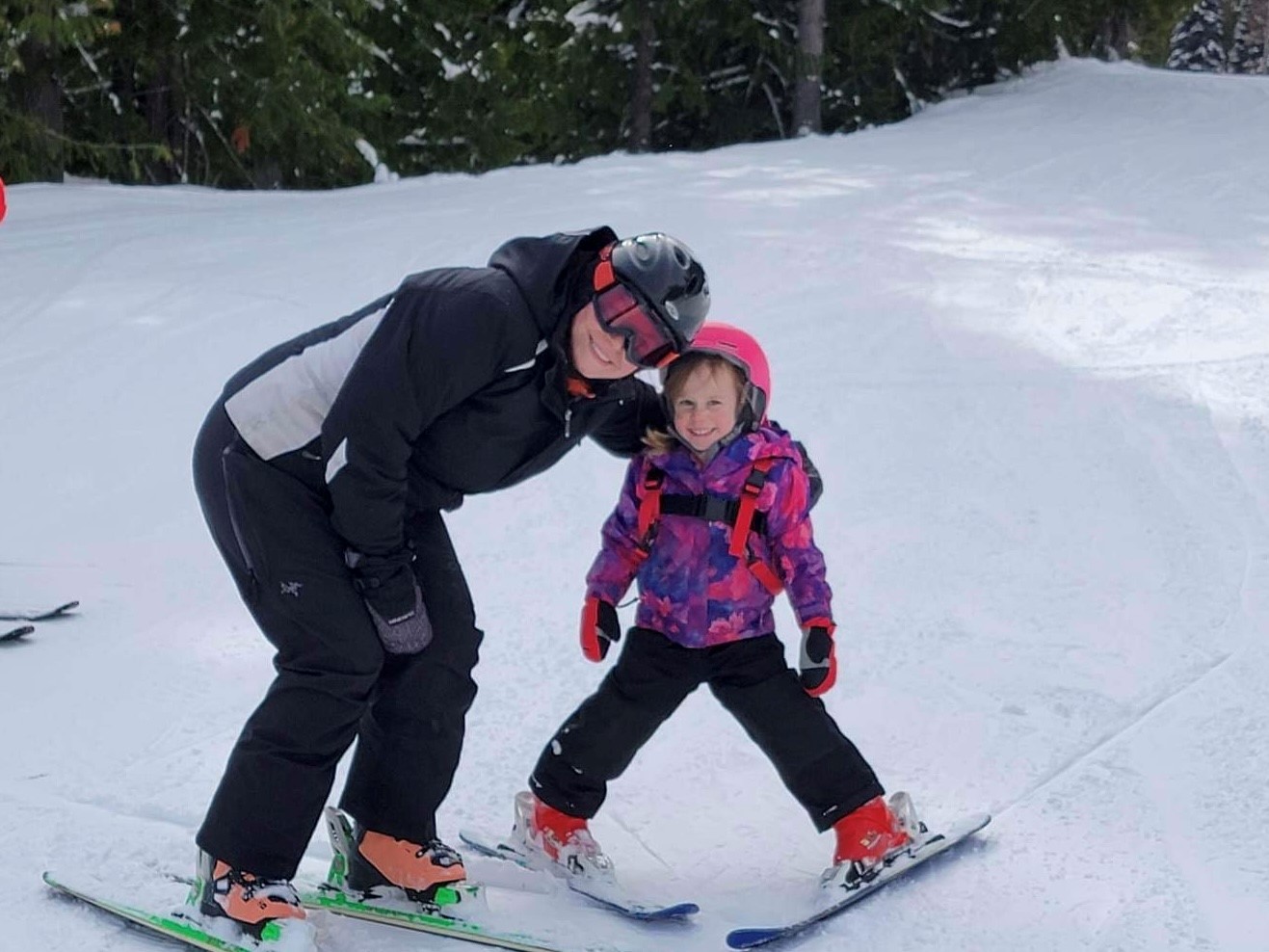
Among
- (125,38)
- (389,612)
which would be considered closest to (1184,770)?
(389,612)

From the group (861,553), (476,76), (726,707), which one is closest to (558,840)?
(726,707)

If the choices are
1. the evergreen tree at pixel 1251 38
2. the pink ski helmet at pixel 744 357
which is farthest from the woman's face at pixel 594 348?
the evergreen tree at pixel 1251 38

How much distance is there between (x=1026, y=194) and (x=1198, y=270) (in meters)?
2.71

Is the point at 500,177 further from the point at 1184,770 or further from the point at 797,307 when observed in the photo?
the point at 1184,770

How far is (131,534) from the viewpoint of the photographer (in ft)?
18.7

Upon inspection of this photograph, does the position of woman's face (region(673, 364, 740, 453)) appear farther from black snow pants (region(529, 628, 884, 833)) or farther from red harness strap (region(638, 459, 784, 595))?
black snow pants (region(529, 628, 884, 833))

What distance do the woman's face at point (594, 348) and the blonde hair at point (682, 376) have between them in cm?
35

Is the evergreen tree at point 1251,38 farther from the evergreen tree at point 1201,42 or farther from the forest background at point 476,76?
the forest background at point 476,76

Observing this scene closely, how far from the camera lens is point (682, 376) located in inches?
126

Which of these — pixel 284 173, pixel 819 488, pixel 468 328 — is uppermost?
pixel 468 328

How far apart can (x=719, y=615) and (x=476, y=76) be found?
54.4ft

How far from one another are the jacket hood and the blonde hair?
1.25 feet

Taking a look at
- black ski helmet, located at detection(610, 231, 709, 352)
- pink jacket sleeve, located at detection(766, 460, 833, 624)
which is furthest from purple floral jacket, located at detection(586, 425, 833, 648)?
black ski helmet, located at detection(610, 231, 709, 352)

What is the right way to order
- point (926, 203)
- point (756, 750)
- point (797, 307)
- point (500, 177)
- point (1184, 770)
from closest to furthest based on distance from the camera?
point (1184, 770) → point (756, 750) → point (797, 307) → point (926, 203) → point (500, 177)
